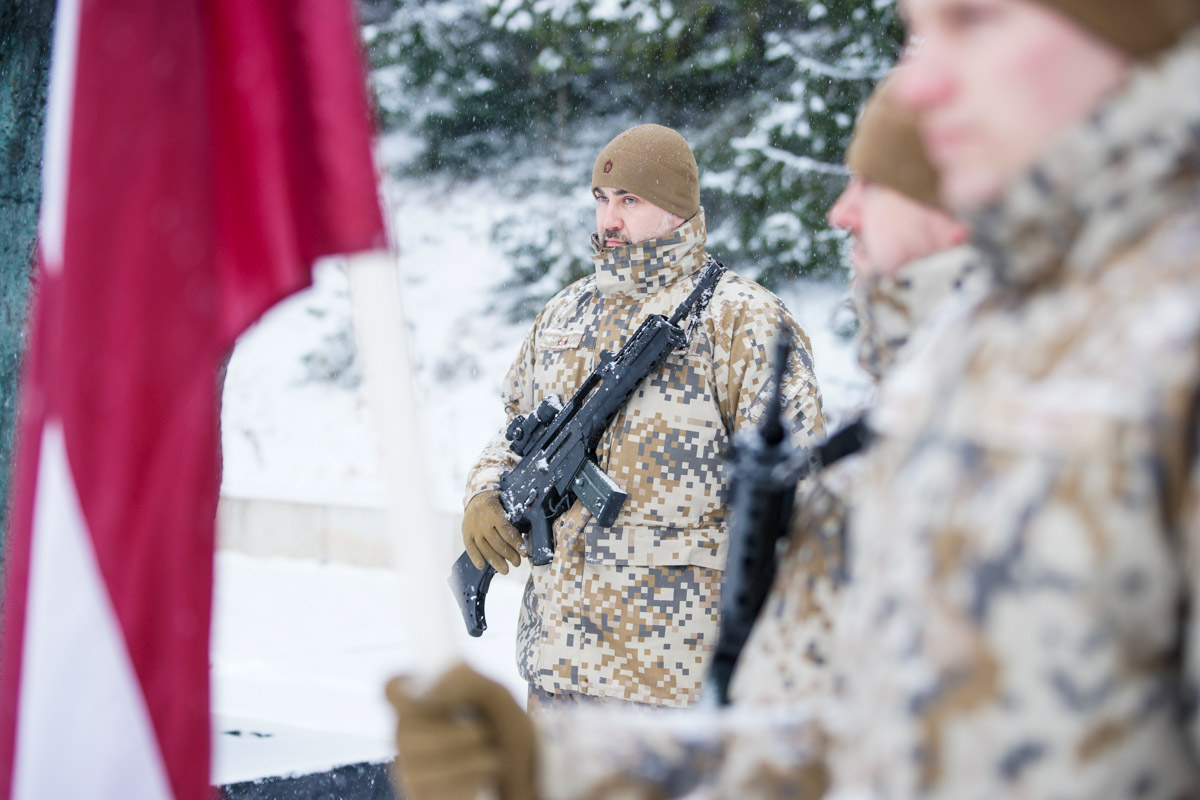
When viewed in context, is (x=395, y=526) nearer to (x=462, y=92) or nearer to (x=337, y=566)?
(x=337, y=566)

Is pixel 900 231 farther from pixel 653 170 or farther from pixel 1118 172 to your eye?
pixel 653 170

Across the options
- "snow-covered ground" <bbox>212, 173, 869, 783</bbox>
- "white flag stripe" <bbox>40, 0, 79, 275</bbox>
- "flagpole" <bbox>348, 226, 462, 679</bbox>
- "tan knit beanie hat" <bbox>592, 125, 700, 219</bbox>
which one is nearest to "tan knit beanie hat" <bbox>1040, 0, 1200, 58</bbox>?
"flagpole" <bbox>348, 226, 462, 679</bbox>

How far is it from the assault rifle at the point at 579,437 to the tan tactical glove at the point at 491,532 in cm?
3

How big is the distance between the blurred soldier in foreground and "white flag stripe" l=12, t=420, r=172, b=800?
40cm

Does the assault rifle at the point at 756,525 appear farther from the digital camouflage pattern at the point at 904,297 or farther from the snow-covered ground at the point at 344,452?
the snow-covered ground at the point at 344,452

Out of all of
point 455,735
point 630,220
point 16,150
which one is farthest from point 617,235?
point 455,735

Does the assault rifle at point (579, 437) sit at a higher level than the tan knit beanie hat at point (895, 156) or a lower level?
lower

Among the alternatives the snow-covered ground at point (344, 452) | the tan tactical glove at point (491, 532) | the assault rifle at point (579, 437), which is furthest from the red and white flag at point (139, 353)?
the snow-covered ground at point (344, 452)

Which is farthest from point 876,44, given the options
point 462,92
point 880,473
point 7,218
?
point 880,473

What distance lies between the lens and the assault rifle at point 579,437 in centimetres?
309

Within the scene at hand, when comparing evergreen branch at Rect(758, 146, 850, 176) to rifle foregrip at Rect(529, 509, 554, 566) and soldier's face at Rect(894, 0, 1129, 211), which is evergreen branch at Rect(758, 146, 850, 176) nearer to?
rifle foregrip at Rect(529, 509, 554, 566)

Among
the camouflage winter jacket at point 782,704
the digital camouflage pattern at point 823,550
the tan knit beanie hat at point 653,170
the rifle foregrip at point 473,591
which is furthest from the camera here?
the rifle foregrip at point 473,591

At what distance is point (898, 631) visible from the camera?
92 cm

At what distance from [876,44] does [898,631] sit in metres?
7.85
